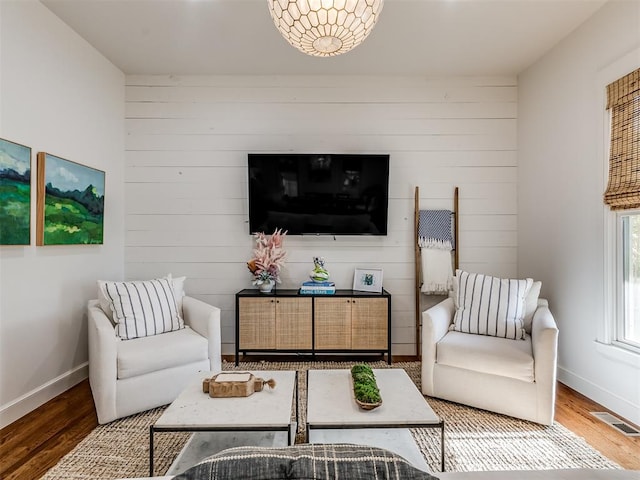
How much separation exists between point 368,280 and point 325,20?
2.58 m

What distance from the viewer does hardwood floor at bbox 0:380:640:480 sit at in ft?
6.40

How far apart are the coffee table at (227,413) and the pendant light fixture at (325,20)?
159cm

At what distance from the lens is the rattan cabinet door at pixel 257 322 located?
342 centimetres

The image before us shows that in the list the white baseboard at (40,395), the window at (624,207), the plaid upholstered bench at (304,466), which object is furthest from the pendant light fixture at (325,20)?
the white baseboard at (40,395)

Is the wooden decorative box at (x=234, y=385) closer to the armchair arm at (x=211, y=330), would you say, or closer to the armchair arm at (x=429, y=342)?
the armchair arm at (x=211, y=330)

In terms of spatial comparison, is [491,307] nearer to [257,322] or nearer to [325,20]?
[257,322]

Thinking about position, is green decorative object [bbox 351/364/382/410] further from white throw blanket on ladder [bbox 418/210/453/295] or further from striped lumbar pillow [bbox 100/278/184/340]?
white throw blanket on ladder [bbox 418/210/453/295]

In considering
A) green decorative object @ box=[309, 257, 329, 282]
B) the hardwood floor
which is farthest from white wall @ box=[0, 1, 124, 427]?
green decorative object @ box=[309, 257, 329, 282]

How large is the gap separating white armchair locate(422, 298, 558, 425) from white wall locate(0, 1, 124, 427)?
8.64 feet

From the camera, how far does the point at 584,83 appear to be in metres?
2.86

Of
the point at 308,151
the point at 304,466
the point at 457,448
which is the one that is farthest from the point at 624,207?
the point at 304,466

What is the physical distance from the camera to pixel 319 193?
144 inches

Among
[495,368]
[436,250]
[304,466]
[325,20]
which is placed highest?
[325,20]

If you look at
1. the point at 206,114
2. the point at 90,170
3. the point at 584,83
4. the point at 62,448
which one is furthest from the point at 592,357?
the point at 90,170
